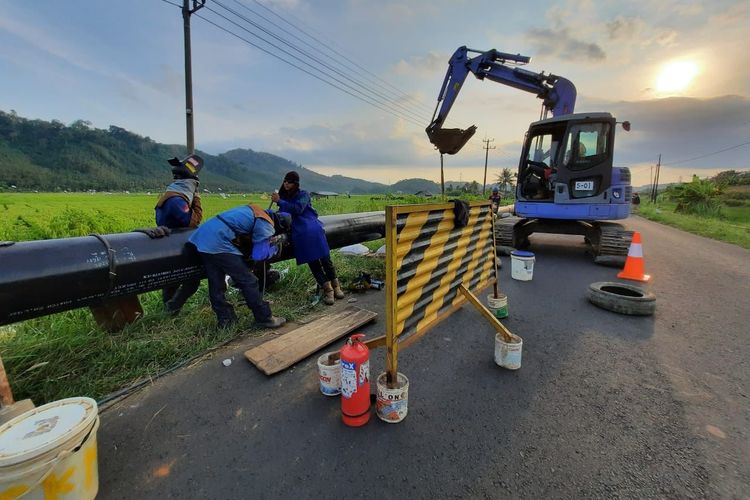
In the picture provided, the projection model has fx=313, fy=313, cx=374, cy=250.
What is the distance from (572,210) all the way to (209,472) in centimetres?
728

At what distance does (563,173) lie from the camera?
6.70 meters

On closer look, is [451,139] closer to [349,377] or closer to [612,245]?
[349,377]

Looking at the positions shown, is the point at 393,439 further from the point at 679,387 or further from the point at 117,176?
the point at 117,176

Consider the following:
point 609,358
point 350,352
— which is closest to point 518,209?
point 609,358

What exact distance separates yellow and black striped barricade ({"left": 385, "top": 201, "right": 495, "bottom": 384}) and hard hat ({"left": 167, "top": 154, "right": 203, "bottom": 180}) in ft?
10.4

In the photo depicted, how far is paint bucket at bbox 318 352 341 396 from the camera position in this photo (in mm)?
2443

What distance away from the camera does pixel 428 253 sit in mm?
2635

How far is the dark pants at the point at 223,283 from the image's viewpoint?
11.0 ft

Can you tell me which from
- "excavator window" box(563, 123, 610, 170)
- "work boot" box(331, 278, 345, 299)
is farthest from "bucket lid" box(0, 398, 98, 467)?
"excavator window" box(563, 123, 610, 170)

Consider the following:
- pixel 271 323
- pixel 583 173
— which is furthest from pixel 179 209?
pixel 583 173

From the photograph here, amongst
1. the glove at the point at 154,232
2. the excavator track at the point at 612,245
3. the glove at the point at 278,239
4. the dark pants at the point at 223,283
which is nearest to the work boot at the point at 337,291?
the glove at the point at 278,239

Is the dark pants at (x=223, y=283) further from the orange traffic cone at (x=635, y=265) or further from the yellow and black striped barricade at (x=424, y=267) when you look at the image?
the orange traffic cone at (x=635, y=265)

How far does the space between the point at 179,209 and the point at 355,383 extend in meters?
3.06

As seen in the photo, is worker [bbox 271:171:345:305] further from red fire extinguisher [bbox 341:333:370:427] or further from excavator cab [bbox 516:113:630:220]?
excavator cab [bbox 516:113:630:220]
